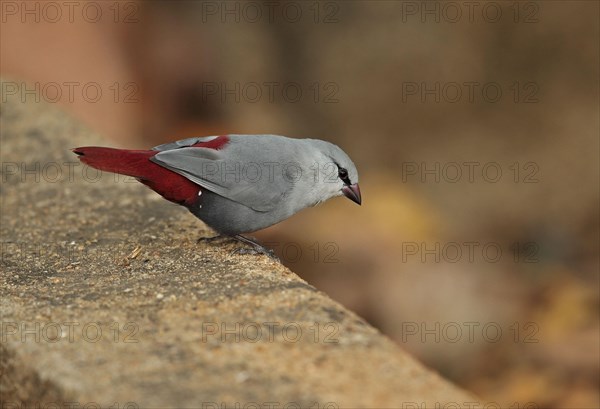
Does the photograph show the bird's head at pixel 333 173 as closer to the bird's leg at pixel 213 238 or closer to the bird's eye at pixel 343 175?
the bird's eye at pixel 343 175

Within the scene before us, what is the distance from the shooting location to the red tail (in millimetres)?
3389

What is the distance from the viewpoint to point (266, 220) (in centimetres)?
361

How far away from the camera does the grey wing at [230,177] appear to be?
351cm

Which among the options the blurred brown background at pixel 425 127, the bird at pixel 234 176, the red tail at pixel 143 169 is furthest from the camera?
the blurred brown background at pixel 425 127

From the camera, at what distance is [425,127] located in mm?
7004

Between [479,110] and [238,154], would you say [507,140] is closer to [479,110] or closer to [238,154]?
[479,110]

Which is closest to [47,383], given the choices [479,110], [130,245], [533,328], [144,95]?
[130,245]

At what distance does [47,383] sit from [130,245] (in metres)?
1.28

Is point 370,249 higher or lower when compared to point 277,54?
lower

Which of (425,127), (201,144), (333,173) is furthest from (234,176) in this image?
(425,127)

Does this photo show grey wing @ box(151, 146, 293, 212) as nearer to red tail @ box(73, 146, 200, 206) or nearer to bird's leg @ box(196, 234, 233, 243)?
red tail @ box(73, 146, 200, 206)

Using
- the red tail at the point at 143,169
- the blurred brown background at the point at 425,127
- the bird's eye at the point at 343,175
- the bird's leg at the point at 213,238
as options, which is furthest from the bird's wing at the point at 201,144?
the blurred brown background at the point at 425,127

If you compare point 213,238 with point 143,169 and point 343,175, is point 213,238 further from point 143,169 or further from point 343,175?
point 343,175

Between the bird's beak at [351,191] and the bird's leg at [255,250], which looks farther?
the bird's beak at [351,191]
